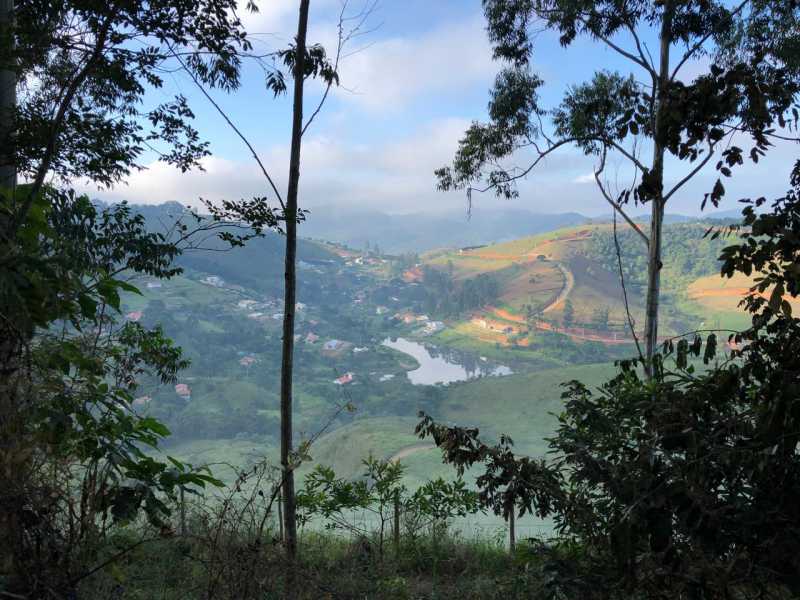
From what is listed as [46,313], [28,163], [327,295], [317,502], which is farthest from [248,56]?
[327,295]

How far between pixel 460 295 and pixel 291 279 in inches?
2519

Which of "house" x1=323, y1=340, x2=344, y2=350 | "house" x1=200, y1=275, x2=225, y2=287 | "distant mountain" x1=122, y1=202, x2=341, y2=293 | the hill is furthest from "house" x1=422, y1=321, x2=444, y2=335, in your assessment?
"house" x1=200, y1=275, x2=225, y2=287

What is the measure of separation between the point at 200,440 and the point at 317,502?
3495cm

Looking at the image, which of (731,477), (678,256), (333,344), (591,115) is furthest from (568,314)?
(731,477)

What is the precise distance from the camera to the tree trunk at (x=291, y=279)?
3635 mm

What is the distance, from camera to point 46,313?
1.99 meters

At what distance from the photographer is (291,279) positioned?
12.4 ft

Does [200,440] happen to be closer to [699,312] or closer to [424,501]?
[424,501]

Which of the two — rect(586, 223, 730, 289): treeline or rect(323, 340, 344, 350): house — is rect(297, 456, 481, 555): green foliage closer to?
rect(323, 340, 344, 350): house

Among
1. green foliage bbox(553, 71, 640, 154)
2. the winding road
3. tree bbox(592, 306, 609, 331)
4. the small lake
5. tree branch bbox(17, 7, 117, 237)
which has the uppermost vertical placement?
green foliage bbox(553, 71, 640, 154)

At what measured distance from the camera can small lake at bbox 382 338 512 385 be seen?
50.4 metres

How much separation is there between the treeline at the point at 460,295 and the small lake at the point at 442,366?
7.76 m

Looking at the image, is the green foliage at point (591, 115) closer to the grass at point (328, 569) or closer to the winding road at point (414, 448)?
the grass at point (328, 569)

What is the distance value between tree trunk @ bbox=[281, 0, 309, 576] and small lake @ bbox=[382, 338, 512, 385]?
143ft
